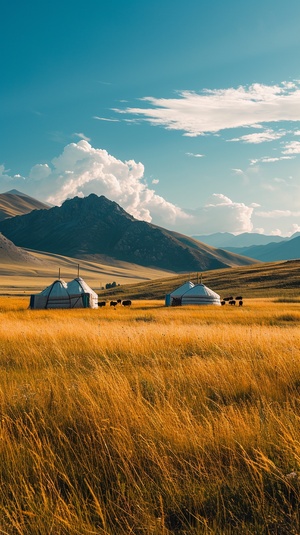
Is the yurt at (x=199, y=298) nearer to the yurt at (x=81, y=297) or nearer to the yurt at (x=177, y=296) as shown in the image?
the yurt at (x=177, y=296)

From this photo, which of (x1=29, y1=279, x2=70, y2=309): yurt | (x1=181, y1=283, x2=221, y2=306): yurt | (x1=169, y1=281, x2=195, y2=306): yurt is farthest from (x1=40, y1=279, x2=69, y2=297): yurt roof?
(x1=181, y1=283, x2=221, y2=306): yurt

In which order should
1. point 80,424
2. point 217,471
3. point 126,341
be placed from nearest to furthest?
point 217,471 < point 80,424 < point 126,341

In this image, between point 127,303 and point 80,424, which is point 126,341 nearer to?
point 80,424

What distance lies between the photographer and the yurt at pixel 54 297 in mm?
44428

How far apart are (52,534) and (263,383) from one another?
4131 mm

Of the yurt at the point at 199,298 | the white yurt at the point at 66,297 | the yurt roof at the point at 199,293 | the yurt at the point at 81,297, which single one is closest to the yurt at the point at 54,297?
the white yurt at the point at 66,297

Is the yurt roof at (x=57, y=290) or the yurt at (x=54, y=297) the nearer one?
the yurt at (x=54, y=297)

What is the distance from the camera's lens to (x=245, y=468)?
3.57 m

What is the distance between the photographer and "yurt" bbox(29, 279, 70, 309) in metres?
44.4

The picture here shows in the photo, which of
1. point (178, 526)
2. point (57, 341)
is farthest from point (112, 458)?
point (57, 341)

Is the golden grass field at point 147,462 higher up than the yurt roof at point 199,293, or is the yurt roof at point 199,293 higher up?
the golden grass field at point 147,462

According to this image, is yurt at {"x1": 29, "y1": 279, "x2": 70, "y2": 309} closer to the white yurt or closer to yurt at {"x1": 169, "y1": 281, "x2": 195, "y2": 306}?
the white yurt

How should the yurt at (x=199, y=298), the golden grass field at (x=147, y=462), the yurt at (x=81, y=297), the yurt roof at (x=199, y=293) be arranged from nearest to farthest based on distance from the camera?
the golden grass field at (x=147, y=462) → the yurt at (x=81, y=297) → the yurt at (x=199, y=298) → the yurt roof at (x=199, y=293)

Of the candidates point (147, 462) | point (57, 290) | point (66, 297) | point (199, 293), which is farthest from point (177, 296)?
point (147, 462)
